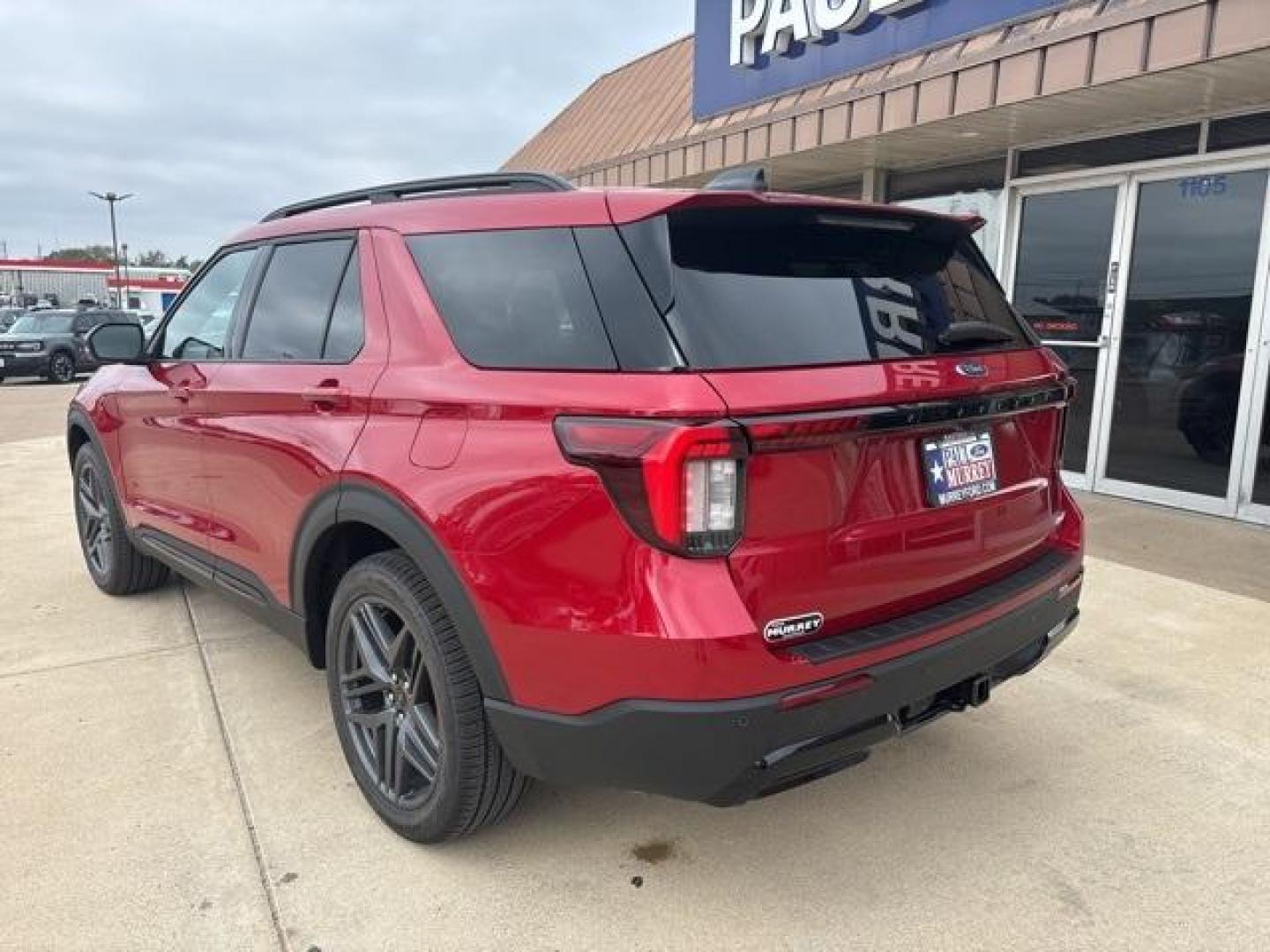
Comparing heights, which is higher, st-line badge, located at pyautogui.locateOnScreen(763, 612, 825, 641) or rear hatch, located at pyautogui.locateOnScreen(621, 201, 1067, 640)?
rear hatch, located at pyautogui.locateOnScreen(621, 201, 1067, 640)

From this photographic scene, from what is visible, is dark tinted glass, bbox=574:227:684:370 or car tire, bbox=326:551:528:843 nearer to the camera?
dark tinted glass, bbox=574:227:684:370

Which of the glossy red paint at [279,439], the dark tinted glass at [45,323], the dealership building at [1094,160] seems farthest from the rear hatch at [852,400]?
the dark tinted glass at [45,323]

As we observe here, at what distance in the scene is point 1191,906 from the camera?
230 cm

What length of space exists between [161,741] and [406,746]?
1141mm

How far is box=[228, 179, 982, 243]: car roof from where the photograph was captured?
212cm

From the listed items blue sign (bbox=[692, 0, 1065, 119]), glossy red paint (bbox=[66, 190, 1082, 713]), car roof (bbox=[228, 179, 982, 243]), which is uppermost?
blue sign (bbox=[692, 0, 1065, 119])

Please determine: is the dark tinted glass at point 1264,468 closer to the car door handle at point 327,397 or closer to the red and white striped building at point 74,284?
the car door handle at point 327,397

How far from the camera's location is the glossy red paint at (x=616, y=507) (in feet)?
6.22

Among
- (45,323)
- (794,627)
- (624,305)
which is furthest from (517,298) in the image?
(45,323)

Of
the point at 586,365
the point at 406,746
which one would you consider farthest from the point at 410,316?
the point at 406,746

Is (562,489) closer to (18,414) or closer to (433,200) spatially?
(433,200)

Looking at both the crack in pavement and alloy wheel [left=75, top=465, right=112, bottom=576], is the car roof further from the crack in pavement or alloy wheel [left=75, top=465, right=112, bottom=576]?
alloy wheel [left=75, top=465, right=112, bottom=576]

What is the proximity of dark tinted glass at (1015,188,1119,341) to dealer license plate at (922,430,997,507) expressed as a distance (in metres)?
5.10

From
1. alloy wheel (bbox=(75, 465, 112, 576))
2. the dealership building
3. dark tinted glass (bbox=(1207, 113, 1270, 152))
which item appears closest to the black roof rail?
alloy wheel (bbox=(75, 465, 112, 576))
